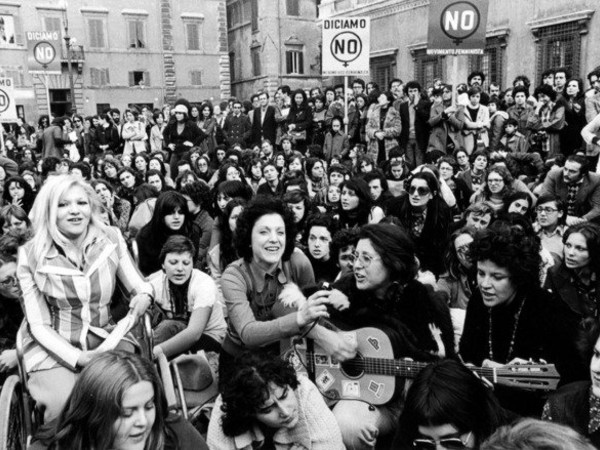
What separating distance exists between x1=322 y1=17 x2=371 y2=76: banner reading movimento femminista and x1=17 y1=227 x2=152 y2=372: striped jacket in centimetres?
581

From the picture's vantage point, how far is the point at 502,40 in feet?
55.7

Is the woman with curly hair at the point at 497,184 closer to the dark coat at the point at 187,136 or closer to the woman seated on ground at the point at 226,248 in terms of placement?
the woman seated on ground at the point at 226,248

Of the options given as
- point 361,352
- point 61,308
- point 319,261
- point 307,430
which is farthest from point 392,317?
point 319,261

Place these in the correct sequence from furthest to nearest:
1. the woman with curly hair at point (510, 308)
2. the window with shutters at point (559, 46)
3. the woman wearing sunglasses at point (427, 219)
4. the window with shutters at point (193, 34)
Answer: the window with shutters at point (193, 34) → the window with shutters at point (559, 46) → the woman wearing sunglasses at point (427, 219) → the woman with curly hair at point (510, 308)

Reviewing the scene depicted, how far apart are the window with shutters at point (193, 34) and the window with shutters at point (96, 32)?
530 centimetres

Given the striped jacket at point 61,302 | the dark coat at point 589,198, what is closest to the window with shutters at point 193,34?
the dark coat at point 589,198

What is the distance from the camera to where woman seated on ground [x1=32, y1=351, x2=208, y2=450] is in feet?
7.74

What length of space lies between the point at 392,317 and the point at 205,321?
1.36 m

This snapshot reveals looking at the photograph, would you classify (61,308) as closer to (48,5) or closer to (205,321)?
(205,321)

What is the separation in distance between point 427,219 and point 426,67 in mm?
15094

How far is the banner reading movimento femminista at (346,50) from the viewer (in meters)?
8.20

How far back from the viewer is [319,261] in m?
5.26

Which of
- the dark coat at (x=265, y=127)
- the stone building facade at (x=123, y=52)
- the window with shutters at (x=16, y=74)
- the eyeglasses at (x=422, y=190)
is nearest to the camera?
the eyeglasses at (x=422, y=190)

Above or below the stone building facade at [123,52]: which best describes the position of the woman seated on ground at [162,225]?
below
